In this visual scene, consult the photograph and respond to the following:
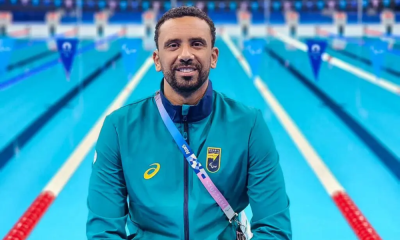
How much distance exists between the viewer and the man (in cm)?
148

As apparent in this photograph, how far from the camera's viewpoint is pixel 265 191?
1497mm

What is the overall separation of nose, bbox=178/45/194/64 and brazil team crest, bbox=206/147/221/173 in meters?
0.28

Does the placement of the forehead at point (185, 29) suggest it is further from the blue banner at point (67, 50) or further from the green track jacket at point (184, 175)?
the blue banner at point (67, 50)

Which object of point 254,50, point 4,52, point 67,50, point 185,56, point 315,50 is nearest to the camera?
point 185,56

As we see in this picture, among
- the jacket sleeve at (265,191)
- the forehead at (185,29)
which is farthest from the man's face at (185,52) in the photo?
the jacket sleeve at (265,191)

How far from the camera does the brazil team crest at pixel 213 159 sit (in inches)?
58.7

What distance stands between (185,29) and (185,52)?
7 cm

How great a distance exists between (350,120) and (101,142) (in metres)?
3.70

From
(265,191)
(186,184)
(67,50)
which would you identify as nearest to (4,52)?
(67,50)

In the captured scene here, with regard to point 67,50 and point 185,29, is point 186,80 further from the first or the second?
point 67,50

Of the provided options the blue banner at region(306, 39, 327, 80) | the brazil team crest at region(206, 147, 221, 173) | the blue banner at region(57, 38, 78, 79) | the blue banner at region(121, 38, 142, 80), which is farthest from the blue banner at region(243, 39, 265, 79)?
the brazil team crest at region(206, 147, 221, 173)

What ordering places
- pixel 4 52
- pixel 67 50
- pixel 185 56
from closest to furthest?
pixel 185 56, pixel 67 50, pixel 4 52

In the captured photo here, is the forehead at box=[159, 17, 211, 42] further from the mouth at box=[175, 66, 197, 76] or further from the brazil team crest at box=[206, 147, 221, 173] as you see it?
the brazil team crest at box=[206, 147, 221, 173]

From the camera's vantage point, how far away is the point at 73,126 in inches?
181
